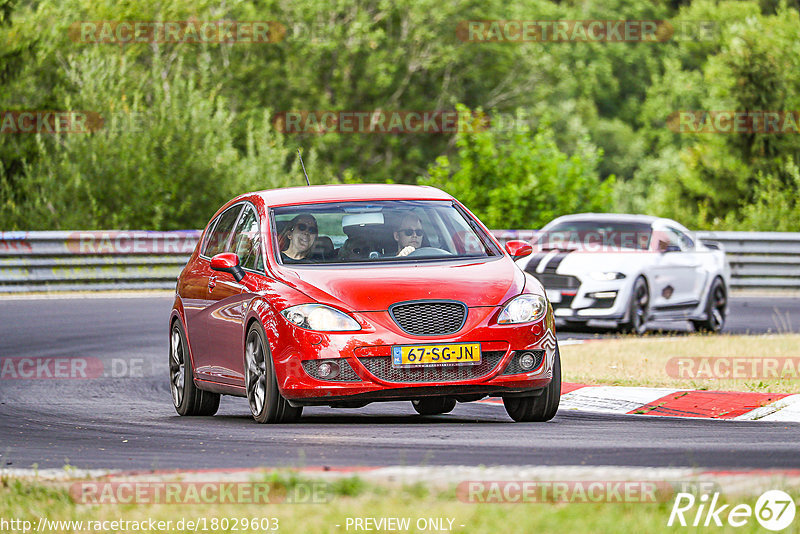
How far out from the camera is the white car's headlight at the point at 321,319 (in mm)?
8914

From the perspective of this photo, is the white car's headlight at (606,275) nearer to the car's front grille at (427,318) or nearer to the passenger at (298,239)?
the passenger at (298,239)

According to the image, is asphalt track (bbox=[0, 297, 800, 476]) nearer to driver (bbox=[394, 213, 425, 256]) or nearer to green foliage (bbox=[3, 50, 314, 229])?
driver (bbox=[394, 213, 425, 256])

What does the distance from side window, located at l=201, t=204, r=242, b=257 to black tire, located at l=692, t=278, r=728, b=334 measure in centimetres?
952

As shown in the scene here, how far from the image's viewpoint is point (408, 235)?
393 inches

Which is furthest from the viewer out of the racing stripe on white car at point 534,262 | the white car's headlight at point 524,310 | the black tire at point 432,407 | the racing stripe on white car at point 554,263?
the racing stripe on white car at point 534,262

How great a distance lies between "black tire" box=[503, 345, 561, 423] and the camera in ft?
31.3

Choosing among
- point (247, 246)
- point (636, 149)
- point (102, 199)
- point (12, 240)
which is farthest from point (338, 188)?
point (636, 149)

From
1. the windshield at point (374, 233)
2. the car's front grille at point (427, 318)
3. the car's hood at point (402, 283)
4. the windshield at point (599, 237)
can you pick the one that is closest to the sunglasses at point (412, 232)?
the windshield at point (374, 233)

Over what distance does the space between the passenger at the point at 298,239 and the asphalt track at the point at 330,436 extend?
1.08m

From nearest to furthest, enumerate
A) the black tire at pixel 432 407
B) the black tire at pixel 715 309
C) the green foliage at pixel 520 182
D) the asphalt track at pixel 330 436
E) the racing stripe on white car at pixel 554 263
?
1. the asphalt track at pixel 330 436
2. the black tire at pixel 432 407
3. the racing stripe on white car at pixel 554 263
4. the black tire at pixel 715 309
5. the green foliage at pixel 520 182

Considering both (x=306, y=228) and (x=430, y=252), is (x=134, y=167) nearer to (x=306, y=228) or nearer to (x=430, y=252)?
(x=306, y=228)

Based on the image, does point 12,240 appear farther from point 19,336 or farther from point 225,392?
point 225,392

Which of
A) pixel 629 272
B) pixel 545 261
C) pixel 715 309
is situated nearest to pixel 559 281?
pixel 545 261

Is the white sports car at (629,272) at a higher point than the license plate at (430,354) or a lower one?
lower
